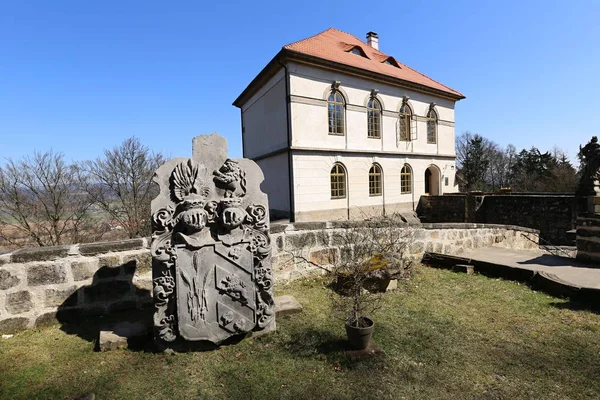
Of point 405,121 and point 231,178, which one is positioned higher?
point 405,121

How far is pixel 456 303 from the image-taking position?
4.33 metres

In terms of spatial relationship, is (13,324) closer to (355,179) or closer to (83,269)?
(83,269)

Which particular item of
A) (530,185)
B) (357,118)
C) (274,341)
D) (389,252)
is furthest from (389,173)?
(530,185)

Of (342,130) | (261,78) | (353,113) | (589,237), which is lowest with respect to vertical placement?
(589,237)

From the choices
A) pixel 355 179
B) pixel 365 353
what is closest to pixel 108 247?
pixel 365 353

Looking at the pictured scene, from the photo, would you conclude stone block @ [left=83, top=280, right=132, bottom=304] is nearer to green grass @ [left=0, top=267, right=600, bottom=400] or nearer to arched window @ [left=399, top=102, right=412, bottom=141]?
green grass @ [left=0, top=267, right=600, bottom=400]

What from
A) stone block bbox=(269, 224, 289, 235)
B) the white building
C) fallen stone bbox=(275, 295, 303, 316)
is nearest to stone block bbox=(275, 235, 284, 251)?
stone block bbox=(269, 224, 289, 235)

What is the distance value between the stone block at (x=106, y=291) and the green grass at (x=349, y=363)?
1.05ft

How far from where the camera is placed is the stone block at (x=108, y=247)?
12.4 feet

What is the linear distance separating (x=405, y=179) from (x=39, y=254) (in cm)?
1955

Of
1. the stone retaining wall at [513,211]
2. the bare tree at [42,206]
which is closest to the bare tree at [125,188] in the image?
the bare tree at [42,206]

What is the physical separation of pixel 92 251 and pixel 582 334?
5.79m

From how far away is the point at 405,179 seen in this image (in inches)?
795

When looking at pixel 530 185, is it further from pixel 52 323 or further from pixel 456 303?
pixel 52 323
